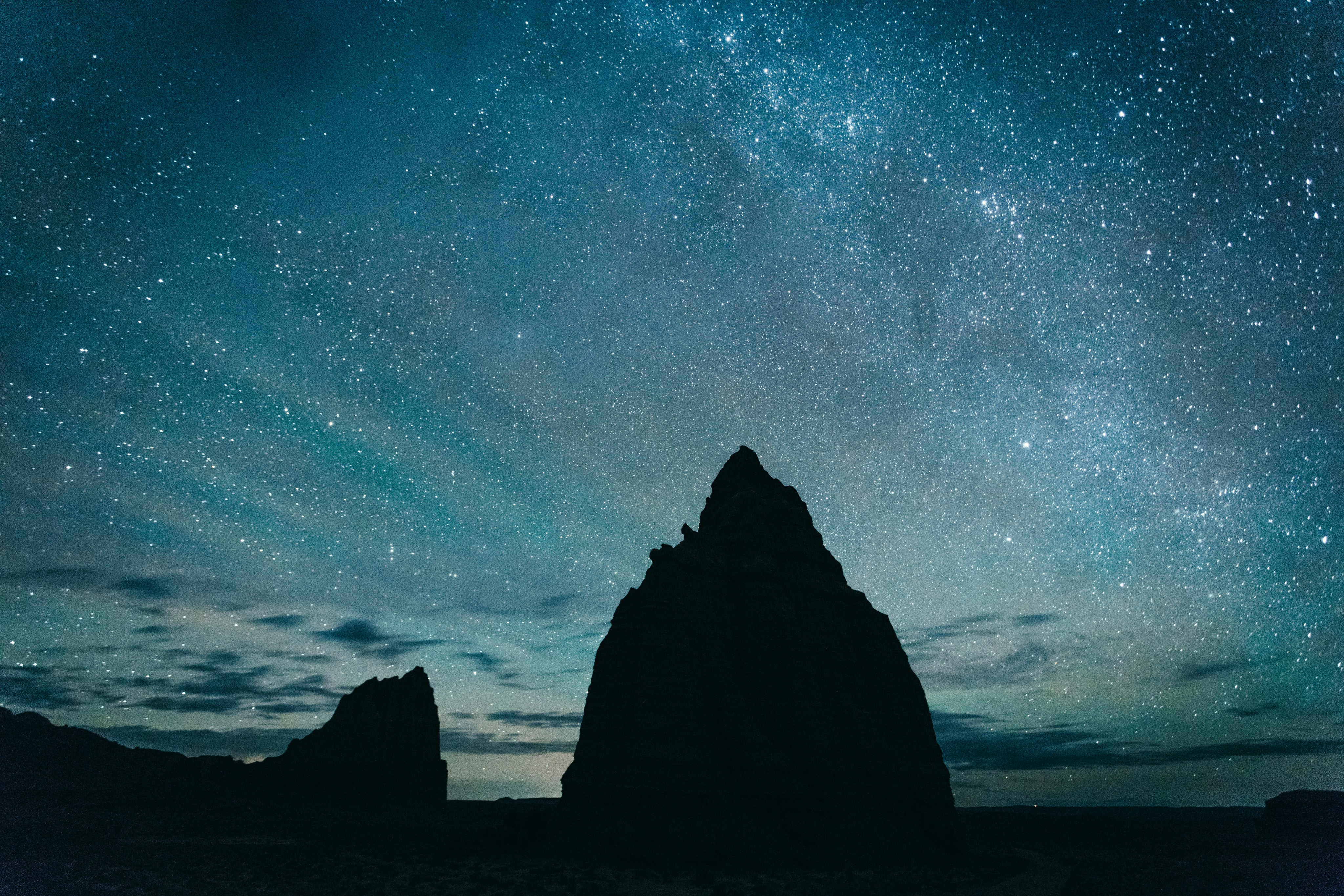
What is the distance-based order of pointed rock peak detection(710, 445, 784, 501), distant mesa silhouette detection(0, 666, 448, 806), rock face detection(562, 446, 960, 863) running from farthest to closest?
distant mesa silhouette detection(0, 666, 448, 806), pointed rock peak detection(710, 445, 784, 501), rock face detection(562, 446, 960, 863)

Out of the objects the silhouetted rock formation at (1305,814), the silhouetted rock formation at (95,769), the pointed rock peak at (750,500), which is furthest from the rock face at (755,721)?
the silhouetted rock formation at (1305,814)

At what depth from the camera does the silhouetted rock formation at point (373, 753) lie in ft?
297

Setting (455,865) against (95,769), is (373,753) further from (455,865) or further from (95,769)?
(455,865)

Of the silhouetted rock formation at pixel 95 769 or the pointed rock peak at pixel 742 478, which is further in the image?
the silhouetted rock formation at pixel 95 769

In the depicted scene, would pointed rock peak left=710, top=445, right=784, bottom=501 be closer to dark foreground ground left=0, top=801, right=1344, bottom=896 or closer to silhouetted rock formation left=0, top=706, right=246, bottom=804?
dark foreground ground left=0, top=801, right=1344, bottom=896

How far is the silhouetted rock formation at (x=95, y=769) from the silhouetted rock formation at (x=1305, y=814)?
141565 mm

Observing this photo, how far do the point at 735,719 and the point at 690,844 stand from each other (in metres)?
8.15

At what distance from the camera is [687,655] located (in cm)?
4575

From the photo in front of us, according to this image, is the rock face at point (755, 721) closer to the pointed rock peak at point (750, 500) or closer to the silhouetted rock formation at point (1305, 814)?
the pointed rock peak at point (750, 500)

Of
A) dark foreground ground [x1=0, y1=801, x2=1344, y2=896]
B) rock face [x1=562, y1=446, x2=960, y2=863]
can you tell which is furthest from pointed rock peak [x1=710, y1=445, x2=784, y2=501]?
dark foreground ground [x1=0, y1=801, x2=1344, y2=896]

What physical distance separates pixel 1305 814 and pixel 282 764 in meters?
141

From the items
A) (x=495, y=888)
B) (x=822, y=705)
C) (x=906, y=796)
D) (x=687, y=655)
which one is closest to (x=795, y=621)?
(x=822, y=705)

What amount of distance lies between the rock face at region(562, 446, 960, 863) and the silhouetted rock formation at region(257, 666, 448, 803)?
6212cm

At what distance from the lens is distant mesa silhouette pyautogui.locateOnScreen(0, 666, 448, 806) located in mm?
84688
